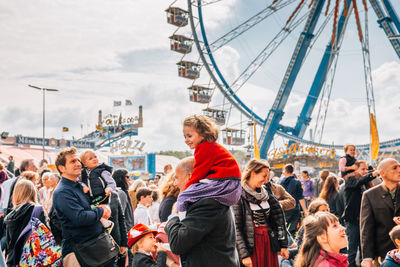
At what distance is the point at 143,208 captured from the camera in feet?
20.9

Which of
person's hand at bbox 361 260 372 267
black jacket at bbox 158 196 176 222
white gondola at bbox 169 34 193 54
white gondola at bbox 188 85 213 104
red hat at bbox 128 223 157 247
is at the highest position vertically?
white gondola at bbox 169 34 193 54

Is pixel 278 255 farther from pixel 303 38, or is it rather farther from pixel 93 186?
pixel 303 38

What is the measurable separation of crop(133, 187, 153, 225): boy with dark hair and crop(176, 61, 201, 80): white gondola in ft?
77.6

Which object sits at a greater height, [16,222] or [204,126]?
[204,126]

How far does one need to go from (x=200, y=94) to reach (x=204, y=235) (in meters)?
27.6

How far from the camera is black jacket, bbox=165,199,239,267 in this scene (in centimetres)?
256

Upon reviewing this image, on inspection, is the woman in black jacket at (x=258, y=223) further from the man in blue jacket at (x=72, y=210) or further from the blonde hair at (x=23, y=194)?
the blonde hair at (x=23, y=194)

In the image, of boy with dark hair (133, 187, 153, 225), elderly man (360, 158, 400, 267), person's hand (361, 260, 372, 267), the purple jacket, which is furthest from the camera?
the purple jacket

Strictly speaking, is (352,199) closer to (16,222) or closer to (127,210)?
(127,210)

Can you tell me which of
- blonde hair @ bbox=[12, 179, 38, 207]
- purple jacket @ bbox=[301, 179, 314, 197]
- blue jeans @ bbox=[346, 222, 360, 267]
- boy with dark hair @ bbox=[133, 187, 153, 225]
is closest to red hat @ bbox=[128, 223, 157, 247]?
blonde hair @ bbox=[12, 179, 38, 207]

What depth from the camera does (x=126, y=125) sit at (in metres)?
61.8

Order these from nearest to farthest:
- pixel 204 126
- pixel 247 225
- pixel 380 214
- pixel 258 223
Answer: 1. pixel 204 126
2. pixel 247 225
3. pixel 258 223
4. pixel 380 214

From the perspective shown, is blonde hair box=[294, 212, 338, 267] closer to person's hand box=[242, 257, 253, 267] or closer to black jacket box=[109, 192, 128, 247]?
person's hand box=[242, 257, 253, 267]

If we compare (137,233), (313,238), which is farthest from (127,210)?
(313,238)
